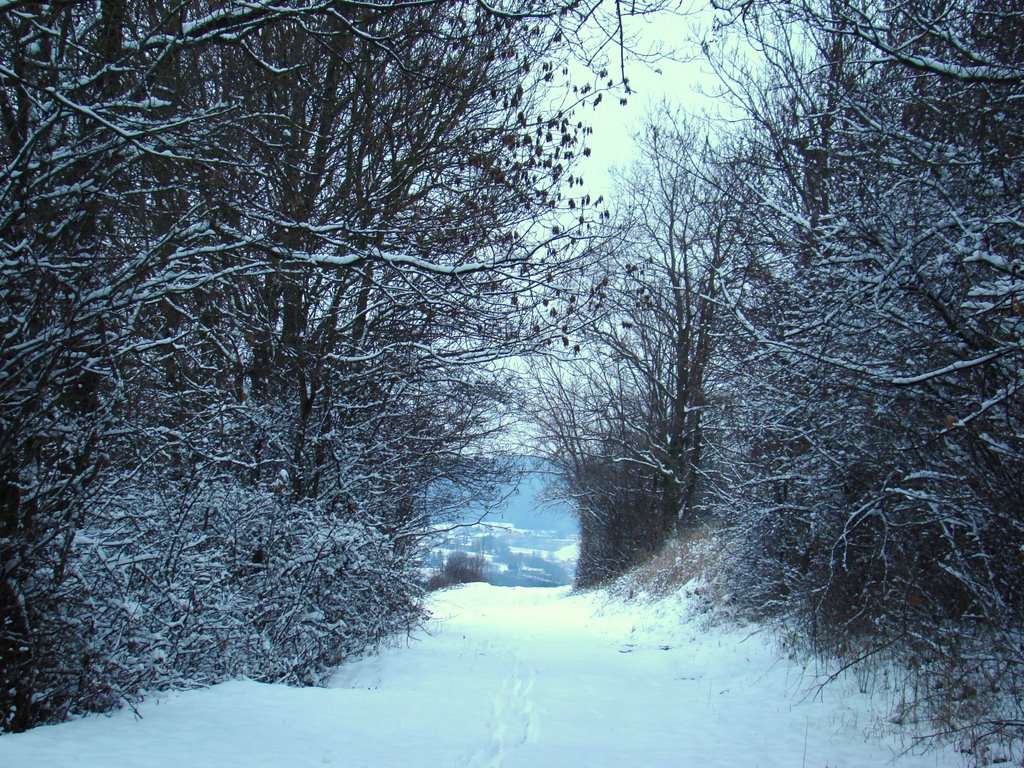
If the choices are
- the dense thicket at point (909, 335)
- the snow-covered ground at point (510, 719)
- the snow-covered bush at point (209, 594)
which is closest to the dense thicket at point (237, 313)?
the snow-covered bush at point (209, 594)

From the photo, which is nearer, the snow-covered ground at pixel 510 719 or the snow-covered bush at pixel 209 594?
the snow-covered ground at pixel 510 719

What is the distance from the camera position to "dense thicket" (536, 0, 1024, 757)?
4898 mm

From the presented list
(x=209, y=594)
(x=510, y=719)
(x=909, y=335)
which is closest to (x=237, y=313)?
(x=209, y=594)

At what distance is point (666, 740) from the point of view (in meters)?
5.86

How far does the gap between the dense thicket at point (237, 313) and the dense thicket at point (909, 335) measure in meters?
2.54

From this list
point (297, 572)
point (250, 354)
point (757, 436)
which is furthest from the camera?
point (757, 436)

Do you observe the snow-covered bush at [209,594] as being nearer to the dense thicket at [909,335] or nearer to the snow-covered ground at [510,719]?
the snow-covered ground at [510,719]

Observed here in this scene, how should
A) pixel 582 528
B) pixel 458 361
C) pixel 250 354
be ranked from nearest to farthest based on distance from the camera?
pixel 458 361 → pixel 250 354 → pixel 582 528

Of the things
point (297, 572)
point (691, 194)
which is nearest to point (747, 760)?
point (297, 572)

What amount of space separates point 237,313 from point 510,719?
17.2ft

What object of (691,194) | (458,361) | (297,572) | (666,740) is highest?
(691,194)

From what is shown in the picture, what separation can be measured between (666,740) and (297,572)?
13.8 ft

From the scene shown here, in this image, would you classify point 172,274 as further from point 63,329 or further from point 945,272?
point 945,272

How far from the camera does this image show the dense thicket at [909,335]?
16.1ft
